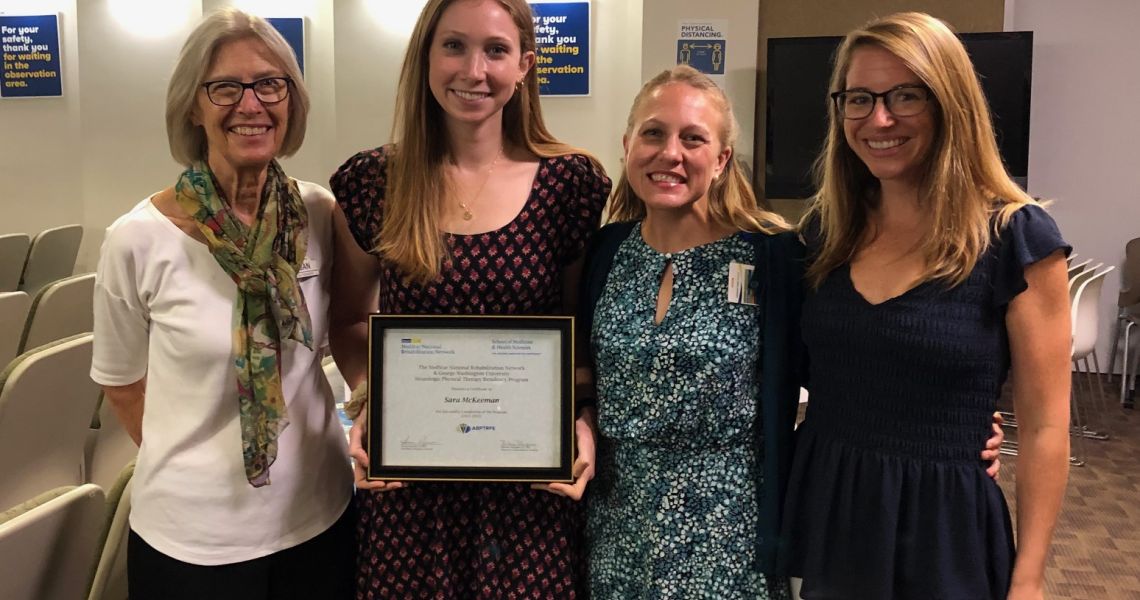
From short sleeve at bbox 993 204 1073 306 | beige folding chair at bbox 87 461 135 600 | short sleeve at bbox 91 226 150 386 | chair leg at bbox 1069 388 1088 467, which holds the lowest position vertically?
chair leg at bbox 1069 388 1088 467

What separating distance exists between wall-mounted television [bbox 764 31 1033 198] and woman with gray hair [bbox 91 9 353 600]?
4782 mm

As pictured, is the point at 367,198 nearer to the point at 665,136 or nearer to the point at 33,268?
the point at 665,136

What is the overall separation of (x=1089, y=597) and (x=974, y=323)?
2.76 metres

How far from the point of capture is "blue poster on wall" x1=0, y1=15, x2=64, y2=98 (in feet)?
23.3

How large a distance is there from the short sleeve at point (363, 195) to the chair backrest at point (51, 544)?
2.13 ft

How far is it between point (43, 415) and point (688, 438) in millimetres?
1891

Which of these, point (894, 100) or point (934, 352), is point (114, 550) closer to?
point (934, 352)

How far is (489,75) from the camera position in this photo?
160cm

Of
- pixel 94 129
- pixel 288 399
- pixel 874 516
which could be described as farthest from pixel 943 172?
pixel 94 129

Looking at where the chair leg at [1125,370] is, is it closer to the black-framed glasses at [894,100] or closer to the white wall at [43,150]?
the black-framed glasses at [894,100]

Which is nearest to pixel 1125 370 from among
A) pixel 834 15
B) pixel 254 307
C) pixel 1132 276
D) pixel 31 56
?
pixel 1132 276

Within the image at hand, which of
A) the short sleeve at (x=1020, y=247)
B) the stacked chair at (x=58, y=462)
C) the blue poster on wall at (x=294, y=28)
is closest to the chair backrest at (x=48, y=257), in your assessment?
the blue poster on wall at (x=294, y=28)
